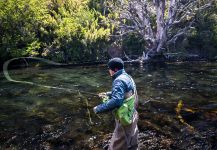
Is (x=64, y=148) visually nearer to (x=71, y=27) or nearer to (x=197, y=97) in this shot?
(x=197, y=97)

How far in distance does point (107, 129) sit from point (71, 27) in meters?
17.4

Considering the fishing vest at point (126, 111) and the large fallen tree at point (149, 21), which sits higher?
the large fallen tree at point (149, 21)

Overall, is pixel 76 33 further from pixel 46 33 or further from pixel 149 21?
pixel 149 21

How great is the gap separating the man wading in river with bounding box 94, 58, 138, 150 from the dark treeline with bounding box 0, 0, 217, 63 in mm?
19647

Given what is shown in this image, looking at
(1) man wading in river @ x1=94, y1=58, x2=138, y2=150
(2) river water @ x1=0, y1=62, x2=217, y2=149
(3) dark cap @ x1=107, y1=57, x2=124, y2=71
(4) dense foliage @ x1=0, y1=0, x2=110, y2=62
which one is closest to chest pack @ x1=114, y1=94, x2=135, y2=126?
(1) man wading in river @ x1=94, y1=58, x2=138, y2=150

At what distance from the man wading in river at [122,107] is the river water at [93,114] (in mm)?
2398

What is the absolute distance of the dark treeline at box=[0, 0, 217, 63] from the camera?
85.7 ft

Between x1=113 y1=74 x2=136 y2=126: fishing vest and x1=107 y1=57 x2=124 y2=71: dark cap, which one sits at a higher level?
x1=107 y1=57 x2=124 y2=71: dark cap

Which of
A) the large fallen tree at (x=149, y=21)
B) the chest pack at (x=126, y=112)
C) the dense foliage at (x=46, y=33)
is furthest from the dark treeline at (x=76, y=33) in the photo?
the chest pack at (x=126, y=112)

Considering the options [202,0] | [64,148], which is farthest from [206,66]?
[64,148]

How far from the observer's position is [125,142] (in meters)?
6.79

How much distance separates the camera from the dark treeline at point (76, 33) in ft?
85.7

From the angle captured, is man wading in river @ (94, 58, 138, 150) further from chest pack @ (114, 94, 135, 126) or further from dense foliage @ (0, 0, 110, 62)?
dense foliage @ (0, 0, 110, 62)

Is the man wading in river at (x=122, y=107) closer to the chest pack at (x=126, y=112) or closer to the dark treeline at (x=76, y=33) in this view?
the chest pack at (x=126, y=112)
